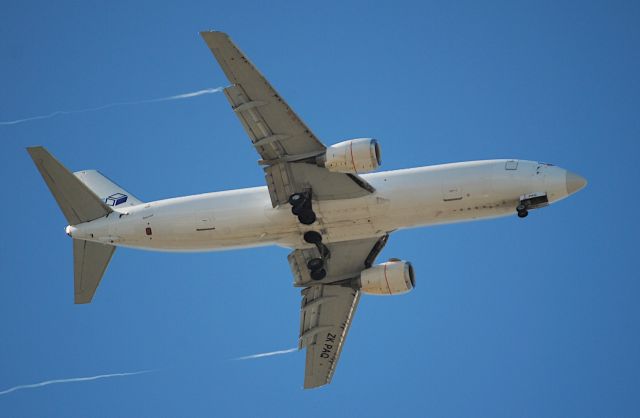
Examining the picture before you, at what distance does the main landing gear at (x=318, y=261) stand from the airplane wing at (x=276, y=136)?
8.07 feet

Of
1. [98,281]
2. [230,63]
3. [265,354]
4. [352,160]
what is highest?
[230,63]

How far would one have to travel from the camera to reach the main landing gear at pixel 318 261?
55.1 metres

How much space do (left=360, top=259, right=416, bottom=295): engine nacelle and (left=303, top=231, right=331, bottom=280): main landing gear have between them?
1995 millimetres

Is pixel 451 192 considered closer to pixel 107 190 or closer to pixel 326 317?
pixel 326 317

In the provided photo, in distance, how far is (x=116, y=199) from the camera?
58906 mm

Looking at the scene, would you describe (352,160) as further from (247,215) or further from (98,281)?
(98,281)

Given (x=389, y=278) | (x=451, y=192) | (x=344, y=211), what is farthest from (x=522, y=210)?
(x=344, y=211)

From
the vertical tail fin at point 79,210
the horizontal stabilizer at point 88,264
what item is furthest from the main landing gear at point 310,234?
the horizontal stabilizer at point 88,264

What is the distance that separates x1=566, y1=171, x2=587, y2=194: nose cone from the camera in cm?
5250

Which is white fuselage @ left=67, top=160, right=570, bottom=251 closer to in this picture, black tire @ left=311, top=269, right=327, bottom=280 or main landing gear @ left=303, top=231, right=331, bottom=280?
main landing gear @ left=303, top=231, right=331, bottom=280

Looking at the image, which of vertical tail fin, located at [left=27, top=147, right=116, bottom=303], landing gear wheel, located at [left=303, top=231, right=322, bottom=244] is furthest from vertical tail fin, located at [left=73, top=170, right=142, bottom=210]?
landing gear wheel, located at [left=303, top=231, right=322, bottom=244]

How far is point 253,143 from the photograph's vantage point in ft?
171

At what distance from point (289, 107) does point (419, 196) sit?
7363 mm

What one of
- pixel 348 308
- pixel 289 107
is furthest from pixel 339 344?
pixel 289 107
